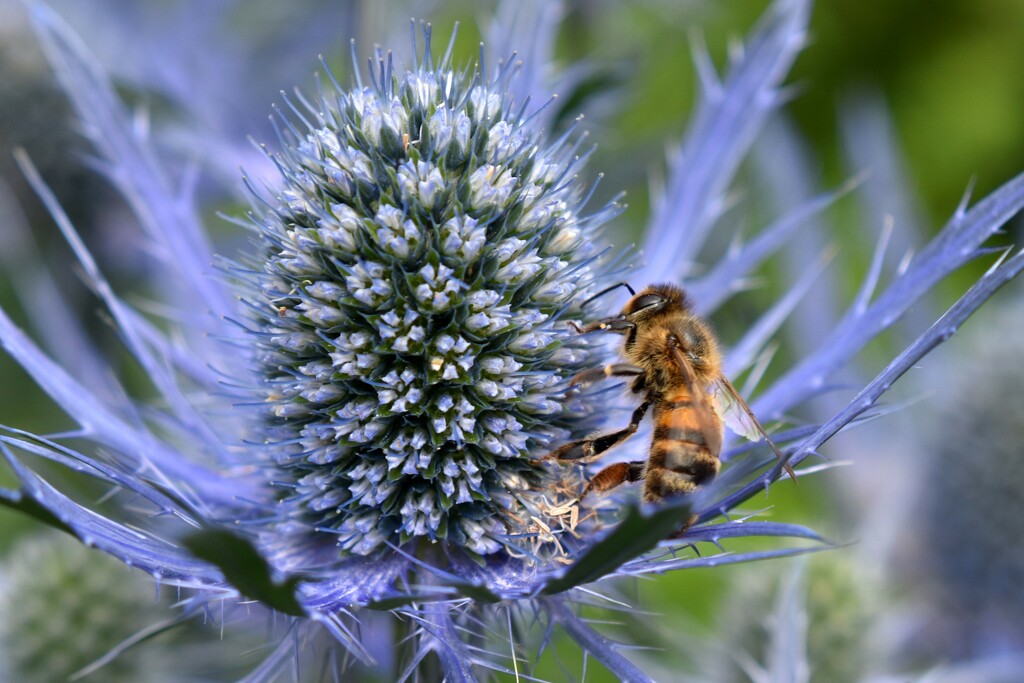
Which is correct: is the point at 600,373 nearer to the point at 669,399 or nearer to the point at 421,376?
the point at 669,399

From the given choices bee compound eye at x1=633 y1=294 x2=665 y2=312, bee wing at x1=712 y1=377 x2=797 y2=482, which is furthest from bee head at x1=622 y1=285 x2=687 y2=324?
bee wing at x1=712 y1=377 x2=797 y2=482

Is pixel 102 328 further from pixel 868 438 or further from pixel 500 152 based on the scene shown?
pixel 868 438

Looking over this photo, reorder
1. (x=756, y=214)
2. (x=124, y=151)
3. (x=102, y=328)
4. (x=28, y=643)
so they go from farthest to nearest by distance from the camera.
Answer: (x=756, y=214) < (x=102, y=328) < (x=28, y=643) < (x=124, y=151)

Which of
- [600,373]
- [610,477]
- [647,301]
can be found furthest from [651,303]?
[610,477]

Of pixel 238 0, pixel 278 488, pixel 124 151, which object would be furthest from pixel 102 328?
pixel 238 0

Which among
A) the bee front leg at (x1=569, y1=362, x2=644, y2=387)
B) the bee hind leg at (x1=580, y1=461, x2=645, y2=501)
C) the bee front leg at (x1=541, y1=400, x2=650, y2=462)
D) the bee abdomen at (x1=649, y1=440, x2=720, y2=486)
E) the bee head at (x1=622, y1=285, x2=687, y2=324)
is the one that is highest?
the bee head at (x1=622, y1=285, x2=687, y2=324)

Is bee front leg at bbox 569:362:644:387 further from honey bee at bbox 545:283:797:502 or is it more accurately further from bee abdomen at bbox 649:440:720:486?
bee abdomen at bbox 649:440:720:486
